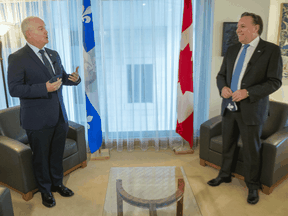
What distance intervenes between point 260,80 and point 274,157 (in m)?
0.74

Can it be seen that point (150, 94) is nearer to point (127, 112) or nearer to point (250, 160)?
point (127, 112)

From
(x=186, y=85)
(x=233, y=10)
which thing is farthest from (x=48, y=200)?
(x=233, y=10)

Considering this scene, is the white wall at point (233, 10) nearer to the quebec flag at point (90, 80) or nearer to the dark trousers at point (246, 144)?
the dark trousers at point (246, 144)

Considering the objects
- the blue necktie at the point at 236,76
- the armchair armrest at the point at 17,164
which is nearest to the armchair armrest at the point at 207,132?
the blue necktie at the point at 236,76

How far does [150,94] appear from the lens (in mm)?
3248

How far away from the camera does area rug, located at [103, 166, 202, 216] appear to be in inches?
65.7

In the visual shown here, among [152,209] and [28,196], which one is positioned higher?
[152,209]

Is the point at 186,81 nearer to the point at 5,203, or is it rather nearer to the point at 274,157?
the point at 274,157

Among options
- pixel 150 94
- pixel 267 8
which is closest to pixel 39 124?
pixel 150 94

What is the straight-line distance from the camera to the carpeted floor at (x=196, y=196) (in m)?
1.96

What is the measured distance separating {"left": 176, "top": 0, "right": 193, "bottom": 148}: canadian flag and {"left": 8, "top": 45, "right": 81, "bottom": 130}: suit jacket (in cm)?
164

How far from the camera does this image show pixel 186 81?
2.96 meters

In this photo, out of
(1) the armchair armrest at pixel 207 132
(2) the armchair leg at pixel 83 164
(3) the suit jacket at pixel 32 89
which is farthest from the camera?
(2) the armchair leg at pixel 83 164

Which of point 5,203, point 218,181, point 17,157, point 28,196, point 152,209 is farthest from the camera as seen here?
point 218,181
